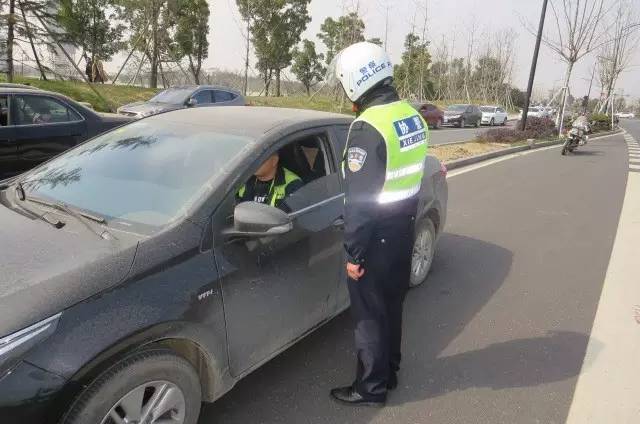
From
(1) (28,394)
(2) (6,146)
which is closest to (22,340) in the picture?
(1) (28,394)

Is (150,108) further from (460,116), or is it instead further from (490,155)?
(460,116)

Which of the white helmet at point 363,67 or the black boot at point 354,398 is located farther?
the black boot at point 354,398

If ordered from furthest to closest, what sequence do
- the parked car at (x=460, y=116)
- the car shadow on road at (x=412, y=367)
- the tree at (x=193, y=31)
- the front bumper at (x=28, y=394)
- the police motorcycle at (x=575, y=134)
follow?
the parked car at (x=460, y=116), the tree at (x=193, y=31), the police motorcycle at (x=575, y=134), the car shadow on road at (x=412, y=367), the front bumper at (x=28, y=394)

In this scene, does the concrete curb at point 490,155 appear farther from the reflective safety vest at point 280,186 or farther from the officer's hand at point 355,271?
the officer's hand at point 355,271

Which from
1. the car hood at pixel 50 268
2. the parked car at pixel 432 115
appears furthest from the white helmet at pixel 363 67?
the parked car at pixel 432 115

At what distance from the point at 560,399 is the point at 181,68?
79.8 ft

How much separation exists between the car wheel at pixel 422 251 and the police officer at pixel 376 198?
57.5 inches

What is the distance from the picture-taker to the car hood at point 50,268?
5.62 ft

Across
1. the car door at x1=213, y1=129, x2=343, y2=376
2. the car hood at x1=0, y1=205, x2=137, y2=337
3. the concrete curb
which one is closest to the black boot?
the car door at x1=213, y1=129, x2=343, y2=376

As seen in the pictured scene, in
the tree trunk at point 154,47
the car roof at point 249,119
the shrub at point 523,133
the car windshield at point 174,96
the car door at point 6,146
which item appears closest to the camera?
the car roof at point 249,119

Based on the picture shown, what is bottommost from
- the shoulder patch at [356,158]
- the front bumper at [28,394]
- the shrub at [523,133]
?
the shrub at [523,133]

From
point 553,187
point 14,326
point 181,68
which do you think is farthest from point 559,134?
point 14,326

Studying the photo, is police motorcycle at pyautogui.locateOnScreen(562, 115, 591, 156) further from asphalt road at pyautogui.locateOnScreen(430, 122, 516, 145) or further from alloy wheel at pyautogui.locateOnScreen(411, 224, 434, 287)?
alloy wheel at pyautogui.locateOnScreen(411, 224, 434, 287)

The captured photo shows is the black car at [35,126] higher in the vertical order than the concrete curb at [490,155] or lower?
higher
